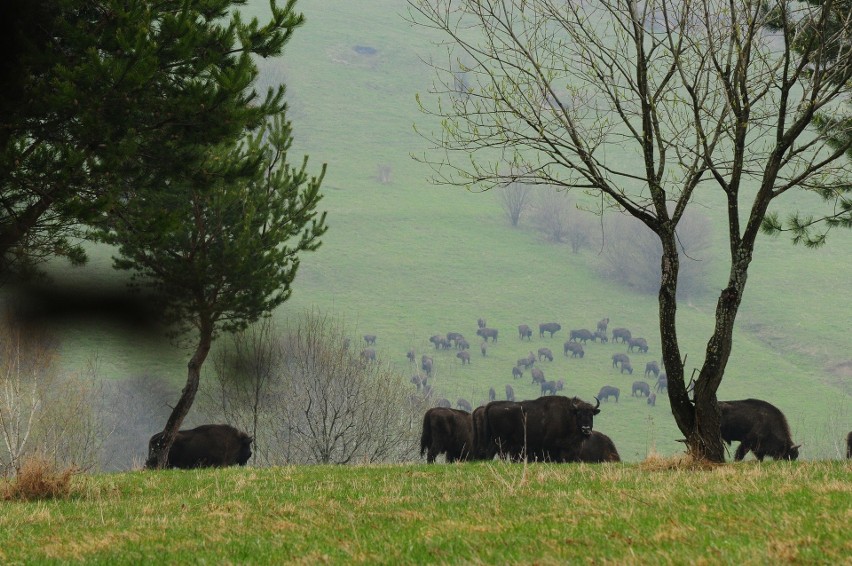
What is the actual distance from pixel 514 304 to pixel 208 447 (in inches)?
4107

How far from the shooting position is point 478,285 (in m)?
140

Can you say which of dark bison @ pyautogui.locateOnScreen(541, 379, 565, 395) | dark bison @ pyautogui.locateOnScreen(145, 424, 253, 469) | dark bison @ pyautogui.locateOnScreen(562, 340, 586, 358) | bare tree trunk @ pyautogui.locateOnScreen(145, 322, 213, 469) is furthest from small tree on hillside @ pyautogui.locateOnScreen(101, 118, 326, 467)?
dark bison @ pyautogui.locateOnScreen(562, 340, 586, 358)

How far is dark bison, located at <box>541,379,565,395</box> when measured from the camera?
356ft

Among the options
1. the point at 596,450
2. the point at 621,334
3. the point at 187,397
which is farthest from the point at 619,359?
the point at 187,397

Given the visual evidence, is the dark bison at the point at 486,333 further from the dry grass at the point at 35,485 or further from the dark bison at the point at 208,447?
the dry grass at the point at 35,485

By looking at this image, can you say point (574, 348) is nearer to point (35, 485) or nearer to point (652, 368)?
point (652, 368)

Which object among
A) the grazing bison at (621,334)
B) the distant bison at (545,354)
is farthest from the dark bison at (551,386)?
the grazing bison at (621,334)

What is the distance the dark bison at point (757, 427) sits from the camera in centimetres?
2839

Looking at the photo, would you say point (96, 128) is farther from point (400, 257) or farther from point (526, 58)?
point (400, 257)

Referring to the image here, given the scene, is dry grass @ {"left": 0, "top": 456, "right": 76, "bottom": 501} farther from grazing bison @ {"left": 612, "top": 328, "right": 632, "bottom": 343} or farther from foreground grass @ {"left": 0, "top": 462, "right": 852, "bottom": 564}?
grazing bison @ {"left": 612, "top": 328, "right": 632, "bottom": 343}

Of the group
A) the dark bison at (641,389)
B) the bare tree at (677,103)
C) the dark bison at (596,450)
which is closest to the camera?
the bare tree at (677,103)

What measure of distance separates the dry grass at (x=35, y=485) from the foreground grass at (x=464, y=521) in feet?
1.04

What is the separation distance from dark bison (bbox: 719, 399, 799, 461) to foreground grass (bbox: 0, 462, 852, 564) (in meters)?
15.6

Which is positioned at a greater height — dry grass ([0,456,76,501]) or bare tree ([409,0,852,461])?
bare tree ([409,0,852,461])
